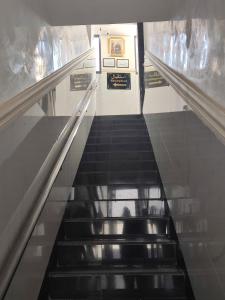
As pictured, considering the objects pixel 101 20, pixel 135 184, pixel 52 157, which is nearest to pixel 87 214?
pixel 135 184

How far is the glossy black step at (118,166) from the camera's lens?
15.7 feet

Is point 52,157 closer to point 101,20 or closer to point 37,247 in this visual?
point 37,247

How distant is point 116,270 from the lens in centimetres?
287

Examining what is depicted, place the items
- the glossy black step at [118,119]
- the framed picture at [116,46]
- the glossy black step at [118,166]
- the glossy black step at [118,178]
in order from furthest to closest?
the framed picture at [116,46] < the glossy black step at [118,119] < the glossy black step at [118,166] < the glossy black step at [118,178]

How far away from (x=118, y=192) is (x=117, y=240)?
3.18 ft

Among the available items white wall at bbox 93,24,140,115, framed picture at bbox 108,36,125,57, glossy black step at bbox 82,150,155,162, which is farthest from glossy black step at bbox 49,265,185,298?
framed picture at bbox 108,36,125,57

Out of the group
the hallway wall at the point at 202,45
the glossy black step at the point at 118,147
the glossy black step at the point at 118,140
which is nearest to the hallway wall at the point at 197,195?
the hallway wall at the point at 202,45

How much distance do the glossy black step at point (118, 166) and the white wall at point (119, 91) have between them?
6.05 metres

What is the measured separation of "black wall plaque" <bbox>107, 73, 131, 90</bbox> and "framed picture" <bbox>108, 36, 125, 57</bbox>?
1.79 feet

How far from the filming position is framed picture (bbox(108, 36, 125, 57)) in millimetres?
11148

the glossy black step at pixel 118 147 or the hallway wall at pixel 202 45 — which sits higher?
the hallway wall at pixel 202 45

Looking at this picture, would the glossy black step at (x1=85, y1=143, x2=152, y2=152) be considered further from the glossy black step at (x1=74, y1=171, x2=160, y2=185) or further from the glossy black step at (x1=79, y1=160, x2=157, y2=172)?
the glossy black step at (x1=74, y1=171, x2=160, y2=185)

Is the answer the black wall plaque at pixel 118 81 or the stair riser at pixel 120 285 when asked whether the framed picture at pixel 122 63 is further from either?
the stair riser at pixel 120 285

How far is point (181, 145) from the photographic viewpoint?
3.32m
